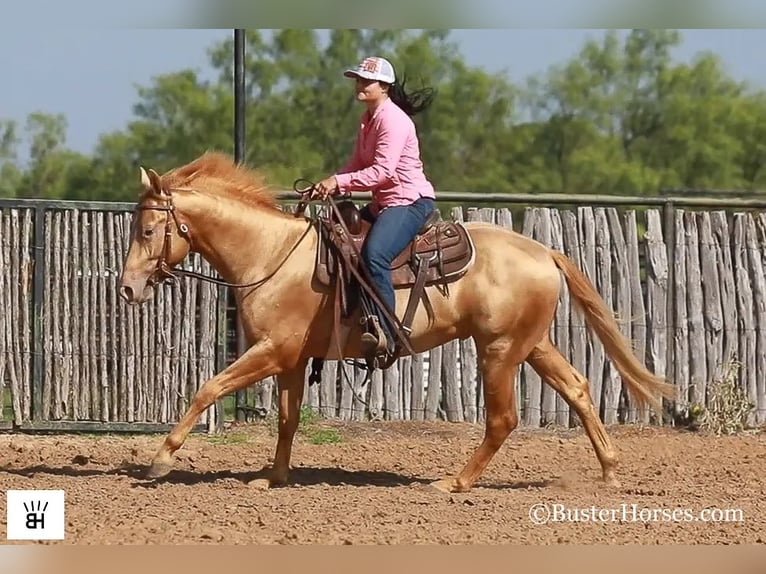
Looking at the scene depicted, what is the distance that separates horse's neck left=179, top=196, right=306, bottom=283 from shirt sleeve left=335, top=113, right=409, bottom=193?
58 cm

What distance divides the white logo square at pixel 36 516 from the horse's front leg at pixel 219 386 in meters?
0.91

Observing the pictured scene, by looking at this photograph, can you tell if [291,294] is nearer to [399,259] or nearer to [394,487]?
[399,259]

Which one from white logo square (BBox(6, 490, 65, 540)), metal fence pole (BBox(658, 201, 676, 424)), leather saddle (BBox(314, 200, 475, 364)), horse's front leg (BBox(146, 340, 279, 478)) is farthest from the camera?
metal fence pole (BBox(658, 201, 676, 424))

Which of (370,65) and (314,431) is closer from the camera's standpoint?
(370,65)

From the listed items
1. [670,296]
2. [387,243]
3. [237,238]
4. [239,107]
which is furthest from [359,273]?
[670,296]

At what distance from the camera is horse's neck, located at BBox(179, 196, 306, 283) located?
7609mm

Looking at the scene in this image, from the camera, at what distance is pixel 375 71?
24.3ft

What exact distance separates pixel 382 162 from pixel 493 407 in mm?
1769

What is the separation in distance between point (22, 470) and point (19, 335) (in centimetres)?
229

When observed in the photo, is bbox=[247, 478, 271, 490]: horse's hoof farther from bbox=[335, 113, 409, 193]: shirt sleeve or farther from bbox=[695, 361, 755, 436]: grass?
bbox=[695, 361, 755, 436]: grass

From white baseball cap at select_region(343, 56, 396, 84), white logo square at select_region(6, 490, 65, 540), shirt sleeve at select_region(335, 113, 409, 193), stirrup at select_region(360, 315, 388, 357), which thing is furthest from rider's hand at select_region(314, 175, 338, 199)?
white logo square at select_region(6, 490, 65, 540)

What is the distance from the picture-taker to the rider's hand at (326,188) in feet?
24.2

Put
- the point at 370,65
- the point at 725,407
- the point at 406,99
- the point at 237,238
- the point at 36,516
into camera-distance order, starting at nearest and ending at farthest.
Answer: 1. the point at 36,516
2. the point at 370,65
3. the point at 237,238
4. the point at 406,99
5. the point at 725,407
